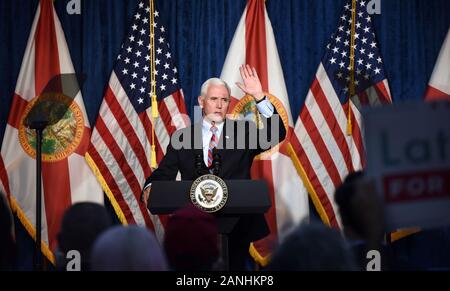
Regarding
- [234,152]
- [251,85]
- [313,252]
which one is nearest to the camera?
[313,252]

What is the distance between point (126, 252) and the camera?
2.07m

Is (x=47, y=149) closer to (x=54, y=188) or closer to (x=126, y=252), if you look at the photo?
(x=54, y=188)

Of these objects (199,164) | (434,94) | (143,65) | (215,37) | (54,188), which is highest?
(215,37)

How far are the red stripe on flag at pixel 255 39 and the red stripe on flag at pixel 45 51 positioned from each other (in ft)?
5.77

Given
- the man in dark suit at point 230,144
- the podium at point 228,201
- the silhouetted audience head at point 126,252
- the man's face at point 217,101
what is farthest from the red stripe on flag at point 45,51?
the silhouetted audience head at point 126,252

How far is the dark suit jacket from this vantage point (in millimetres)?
5066

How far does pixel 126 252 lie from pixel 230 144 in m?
3.24

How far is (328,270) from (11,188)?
5.32 metres

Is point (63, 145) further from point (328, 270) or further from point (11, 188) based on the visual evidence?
point (328, 270)

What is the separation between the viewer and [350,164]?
6.86 meters

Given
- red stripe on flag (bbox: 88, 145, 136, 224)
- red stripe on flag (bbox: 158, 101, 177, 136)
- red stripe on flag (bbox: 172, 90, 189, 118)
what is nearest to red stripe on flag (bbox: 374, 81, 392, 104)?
red stripe on flag (bbox: 172, 90, 189, 118)

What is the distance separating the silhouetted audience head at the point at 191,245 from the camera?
2.53 meters

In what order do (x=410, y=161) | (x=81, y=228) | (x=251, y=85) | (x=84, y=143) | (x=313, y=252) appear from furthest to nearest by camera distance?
(x=84, y=143)
(x=251, y=85)
(x=81, y=228)
(x=410, y=161)
(x=313, y=252)

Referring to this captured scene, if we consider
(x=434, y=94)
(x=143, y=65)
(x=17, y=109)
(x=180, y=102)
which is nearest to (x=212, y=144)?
(x=180, y=102)
